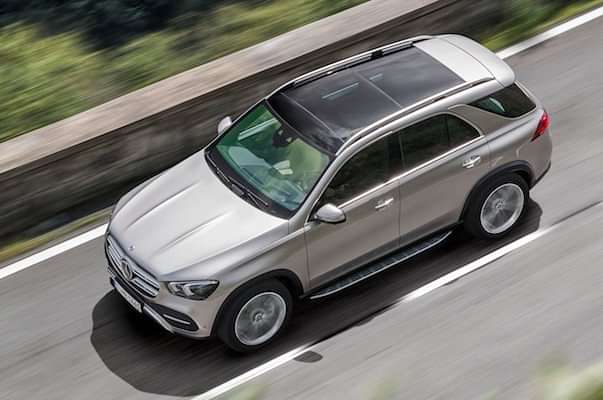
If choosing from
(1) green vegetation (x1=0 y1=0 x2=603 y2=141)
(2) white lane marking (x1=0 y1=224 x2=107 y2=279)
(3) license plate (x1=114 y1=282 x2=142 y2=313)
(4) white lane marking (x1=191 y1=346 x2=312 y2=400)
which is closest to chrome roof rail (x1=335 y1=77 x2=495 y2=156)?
(4) white lane marking (x1=191 y1=346 x2=312 y2=400)

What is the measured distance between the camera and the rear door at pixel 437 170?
378 inches

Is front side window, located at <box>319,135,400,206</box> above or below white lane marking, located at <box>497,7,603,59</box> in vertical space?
above

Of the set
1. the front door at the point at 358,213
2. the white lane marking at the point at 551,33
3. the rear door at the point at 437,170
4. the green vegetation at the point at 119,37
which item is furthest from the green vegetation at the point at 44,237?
the white lane marking at the point at 551,33

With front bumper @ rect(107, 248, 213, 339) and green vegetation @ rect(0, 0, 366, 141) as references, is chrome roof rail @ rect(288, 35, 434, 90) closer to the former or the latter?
front bumper @ rect(107, 248, 213, 339)

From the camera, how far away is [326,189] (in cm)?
925

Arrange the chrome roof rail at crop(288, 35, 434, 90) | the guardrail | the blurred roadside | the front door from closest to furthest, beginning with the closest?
the front door → the chrome roof rail at crop(288, 35, 434, 90) → the guardrail → the blurred roadside

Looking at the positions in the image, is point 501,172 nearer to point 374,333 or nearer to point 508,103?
point 508,103

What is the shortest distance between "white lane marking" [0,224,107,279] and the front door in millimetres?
2742

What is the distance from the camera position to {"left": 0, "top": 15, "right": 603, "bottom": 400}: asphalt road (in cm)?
918

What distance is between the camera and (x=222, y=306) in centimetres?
895

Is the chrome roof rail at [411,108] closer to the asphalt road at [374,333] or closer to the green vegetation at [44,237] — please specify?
the asphalt road at [374,333]

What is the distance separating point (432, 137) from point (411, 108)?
1.17 feet

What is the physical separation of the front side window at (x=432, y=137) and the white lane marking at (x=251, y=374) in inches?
76.5

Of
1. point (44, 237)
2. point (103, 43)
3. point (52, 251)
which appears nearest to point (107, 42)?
point (103, 43)
